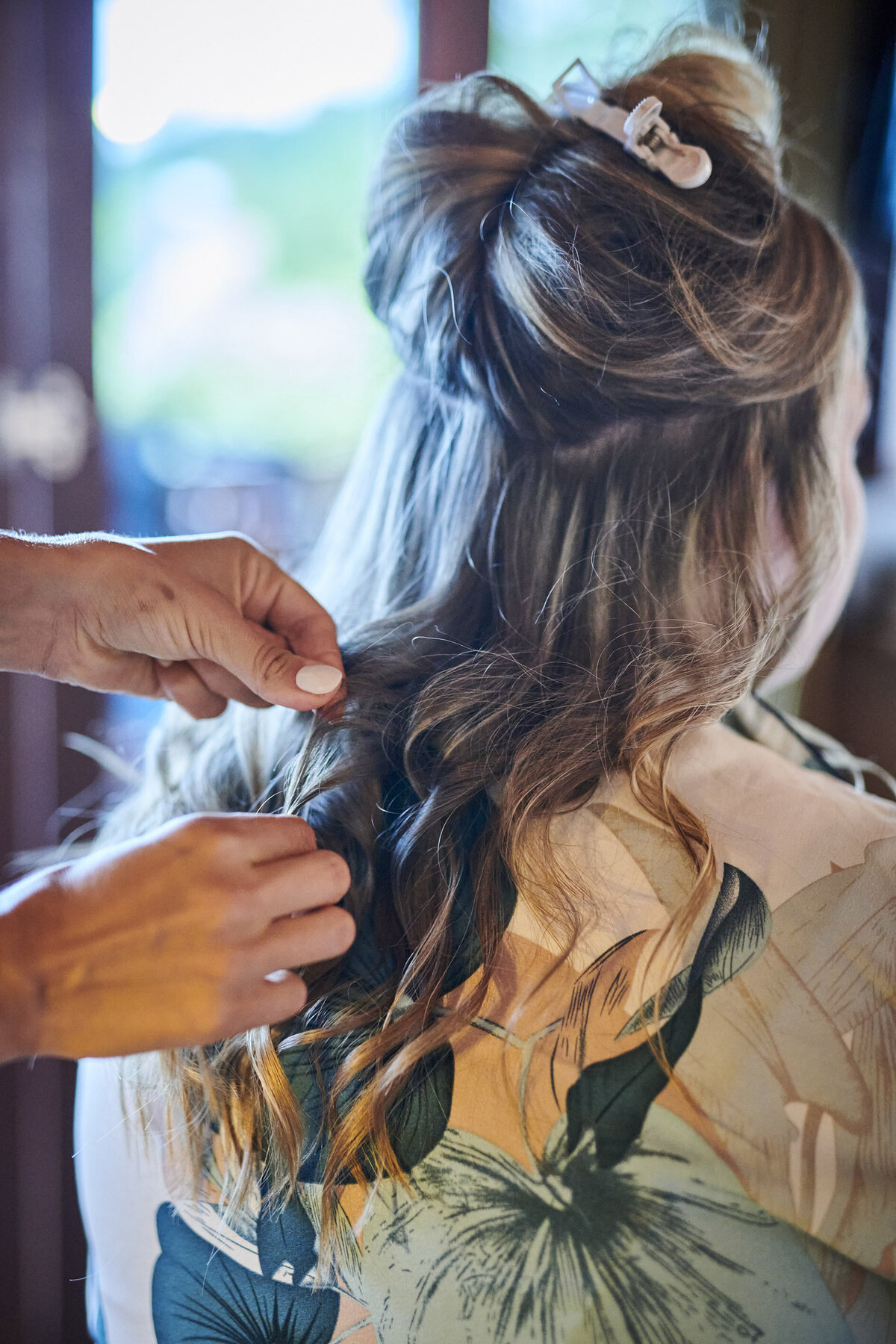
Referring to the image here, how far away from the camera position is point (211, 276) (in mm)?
1103

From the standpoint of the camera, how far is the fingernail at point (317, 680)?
1.91 ft

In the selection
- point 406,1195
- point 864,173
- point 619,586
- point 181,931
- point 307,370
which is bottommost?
point 406,1195

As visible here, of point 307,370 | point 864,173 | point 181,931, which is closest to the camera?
point 181,931

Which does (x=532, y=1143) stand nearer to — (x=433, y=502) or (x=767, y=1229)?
(x=767, y=1229)

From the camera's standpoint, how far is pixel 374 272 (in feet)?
2.35

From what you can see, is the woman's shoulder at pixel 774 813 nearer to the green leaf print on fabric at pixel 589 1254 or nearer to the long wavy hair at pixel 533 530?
the long wavy hair at pixel 533 530

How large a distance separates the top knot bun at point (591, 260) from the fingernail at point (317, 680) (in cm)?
22

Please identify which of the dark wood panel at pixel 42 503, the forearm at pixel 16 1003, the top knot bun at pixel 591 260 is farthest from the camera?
the dark wood panel at pixel 42 503

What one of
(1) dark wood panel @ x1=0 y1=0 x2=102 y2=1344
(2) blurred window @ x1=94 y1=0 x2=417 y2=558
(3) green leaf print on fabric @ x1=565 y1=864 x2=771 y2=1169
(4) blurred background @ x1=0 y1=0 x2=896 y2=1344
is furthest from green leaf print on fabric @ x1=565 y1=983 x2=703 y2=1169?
(1) dark wood panel @ x1=0 y1=0 x2=102 y2=1344

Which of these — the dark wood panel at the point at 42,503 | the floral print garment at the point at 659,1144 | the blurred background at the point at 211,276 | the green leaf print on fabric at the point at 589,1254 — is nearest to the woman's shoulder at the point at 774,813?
the floral print garment at the point at 659,1144

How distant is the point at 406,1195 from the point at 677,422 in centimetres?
52

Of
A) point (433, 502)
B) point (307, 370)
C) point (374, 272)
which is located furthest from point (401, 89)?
point (433, 502)

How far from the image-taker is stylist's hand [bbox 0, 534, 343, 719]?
23.8 inches

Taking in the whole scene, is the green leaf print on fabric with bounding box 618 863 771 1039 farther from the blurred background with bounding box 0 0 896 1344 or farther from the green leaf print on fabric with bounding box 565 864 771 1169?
the blurred background with bounding box 0 0 896 1344
